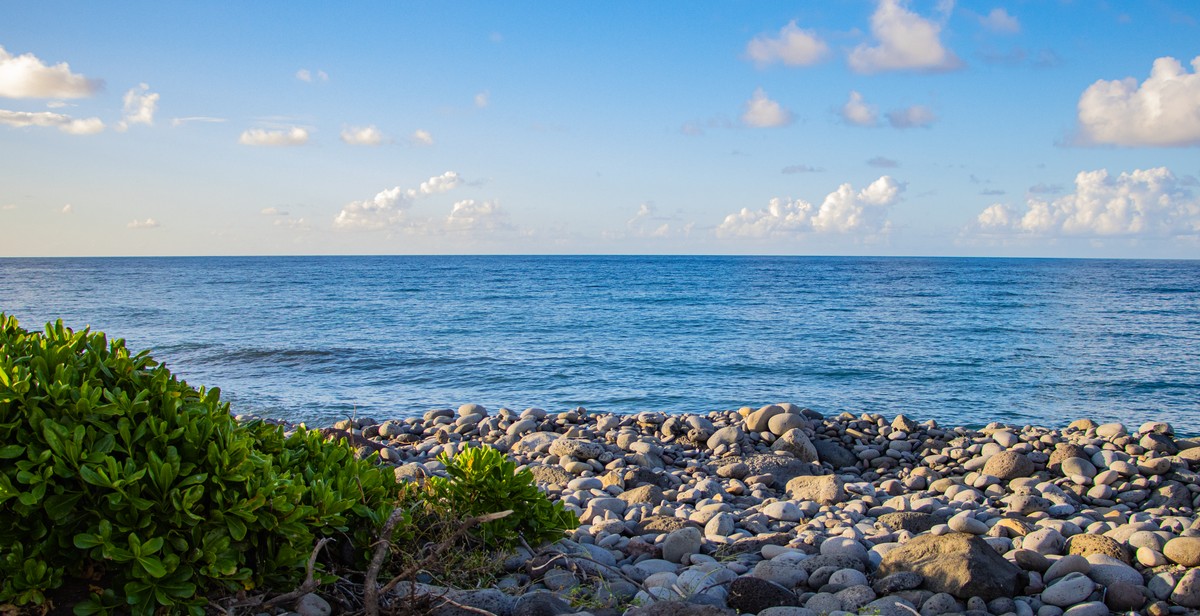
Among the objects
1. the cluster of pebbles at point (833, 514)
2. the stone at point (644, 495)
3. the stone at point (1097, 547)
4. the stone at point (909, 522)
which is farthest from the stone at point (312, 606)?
the stone at point (1097, 547)

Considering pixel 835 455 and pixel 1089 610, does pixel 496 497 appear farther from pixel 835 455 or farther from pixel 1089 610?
pixel 835 455

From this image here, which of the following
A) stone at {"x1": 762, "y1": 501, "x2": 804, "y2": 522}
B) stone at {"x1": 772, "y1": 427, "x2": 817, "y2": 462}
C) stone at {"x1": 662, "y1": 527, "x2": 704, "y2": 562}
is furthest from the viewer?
stone at {"x1": 772, "y1": 427, "x2": 817, "y2": 462}

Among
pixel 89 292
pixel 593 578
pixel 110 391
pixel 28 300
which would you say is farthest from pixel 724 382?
pixel 89 292

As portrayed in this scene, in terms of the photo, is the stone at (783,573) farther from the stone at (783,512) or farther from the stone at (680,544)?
the stone at (783,512)

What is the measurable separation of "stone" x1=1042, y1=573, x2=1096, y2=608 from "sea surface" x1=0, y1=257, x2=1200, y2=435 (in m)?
10.6

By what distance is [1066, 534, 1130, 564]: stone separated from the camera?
5.47 m

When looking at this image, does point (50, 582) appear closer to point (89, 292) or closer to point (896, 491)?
point (896, 491)

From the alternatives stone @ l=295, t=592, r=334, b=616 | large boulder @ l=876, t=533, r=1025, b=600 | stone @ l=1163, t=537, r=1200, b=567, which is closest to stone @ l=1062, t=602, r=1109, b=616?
large boulder @ l=876, t=533, r=1025, b=600

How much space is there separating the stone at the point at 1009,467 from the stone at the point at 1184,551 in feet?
13.1

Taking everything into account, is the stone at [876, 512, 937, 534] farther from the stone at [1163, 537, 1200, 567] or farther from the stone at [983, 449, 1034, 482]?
the stone at [983, 449, 1034, 482]

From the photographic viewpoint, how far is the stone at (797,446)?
10.6m

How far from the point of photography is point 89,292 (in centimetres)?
4697

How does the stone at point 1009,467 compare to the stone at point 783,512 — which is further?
the stone at point 1009,467

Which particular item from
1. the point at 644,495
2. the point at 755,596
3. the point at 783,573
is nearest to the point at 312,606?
the point at 755,596
